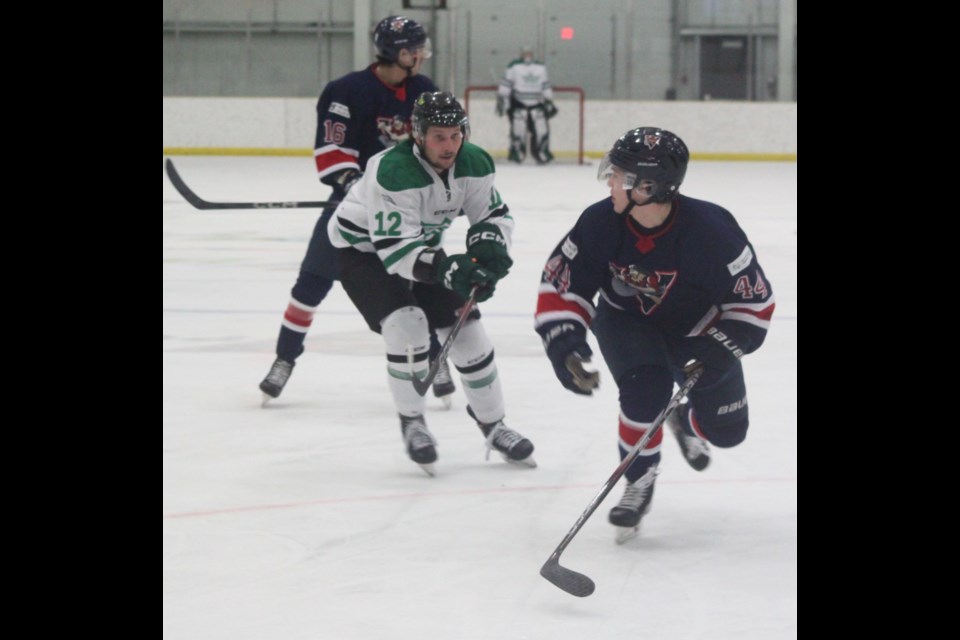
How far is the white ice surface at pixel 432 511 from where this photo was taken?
254 cm

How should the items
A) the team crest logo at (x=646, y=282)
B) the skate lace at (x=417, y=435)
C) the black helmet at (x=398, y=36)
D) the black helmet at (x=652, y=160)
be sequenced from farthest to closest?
the black helmet at (x=398, y=36)
the skate lace at (x=417, y=435)
the team crest logo at (x=646, y=282)
the black helmet at (x=652, y=160)

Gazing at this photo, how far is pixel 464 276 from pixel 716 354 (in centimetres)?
74

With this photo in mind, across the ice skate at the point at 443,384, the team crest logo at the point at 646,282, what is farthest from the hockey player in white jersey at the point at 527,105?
the team crest logo at the point at 646,282

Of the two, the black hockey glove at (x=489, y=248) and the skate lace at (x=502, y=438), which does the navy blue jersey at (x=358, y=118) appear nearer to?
the black hockey glove at (x=489, y=248)

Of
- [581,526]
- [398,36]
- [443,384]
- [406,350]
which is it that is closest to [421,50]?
[398,36]

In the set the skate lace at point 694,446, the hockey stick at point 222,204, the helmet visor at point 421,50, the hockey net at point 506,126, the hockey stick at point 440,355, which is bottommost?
the skate lace at point 694,446

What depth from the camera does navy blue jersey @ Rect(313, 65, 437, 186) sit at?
4.42 metres

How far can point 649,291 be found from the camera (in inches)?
118

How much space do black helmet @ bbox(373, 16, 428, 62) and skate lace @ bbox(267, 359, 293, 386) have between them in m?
0.98

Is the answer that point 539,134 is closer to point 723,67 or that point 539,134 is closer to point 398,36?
point 723,67

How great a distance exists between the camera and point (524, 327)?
18.2 feet

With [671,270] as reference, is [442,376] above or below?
below

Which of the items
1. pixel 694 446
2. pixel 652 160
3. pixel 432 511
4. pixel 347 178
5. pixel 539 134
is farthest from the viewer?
pixel 539 134
